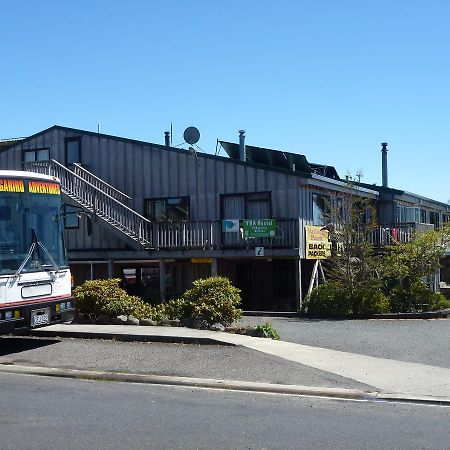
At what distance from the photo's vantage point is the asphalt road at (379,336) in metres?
13.3

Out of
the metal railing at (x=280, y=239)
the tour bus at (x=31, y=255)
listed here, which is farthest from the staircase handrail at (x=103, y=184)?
the tour bus at (x=31, y=255)

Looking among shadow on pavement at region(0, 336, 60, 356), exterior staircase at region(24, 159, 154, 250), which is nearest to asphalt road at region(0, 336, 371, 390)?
shadow on pavement at region(0, 336, 60, 356)

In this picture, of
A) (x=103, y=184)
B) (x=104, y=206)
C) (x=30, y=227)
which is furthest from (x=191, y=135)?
(x=30, y=227)

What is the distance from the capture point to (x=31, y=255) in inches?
522

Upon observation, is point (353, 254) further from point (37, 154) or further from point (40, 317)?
point (37, 154)

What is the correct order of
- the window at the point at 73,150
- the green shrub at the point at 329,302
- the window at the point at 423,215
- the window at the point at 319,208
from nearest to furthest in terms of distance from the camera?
the green shrub at the point at 329,302, the window at the point at 319,208, the window at the point at 73,150, the window at the point at 423,215

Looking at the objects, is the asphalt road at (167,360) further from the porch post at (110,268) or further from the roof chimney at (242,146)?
the roof chimney at (242,146)

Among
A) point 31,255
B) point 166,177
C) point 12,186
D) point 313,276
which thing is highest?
point 166,177

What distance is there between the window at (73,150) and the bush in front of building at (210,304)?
15.1m

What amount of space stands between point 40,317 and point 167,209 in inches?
580

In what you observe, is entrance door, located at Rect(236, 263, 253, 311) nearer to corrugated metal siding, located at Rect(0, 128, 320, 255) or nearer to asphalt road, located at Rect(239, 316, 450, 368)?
corrugated metal siding, located at Rect(0, 128, 320, 255)

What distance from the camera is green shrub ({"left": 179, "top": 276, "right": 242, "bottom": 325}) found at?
51.2 ft

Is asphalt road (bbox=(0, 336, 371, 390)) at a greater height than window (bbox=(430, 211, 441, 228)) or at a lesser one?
lesser

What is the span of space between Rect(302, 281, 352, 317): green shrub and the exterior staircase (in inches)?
268
